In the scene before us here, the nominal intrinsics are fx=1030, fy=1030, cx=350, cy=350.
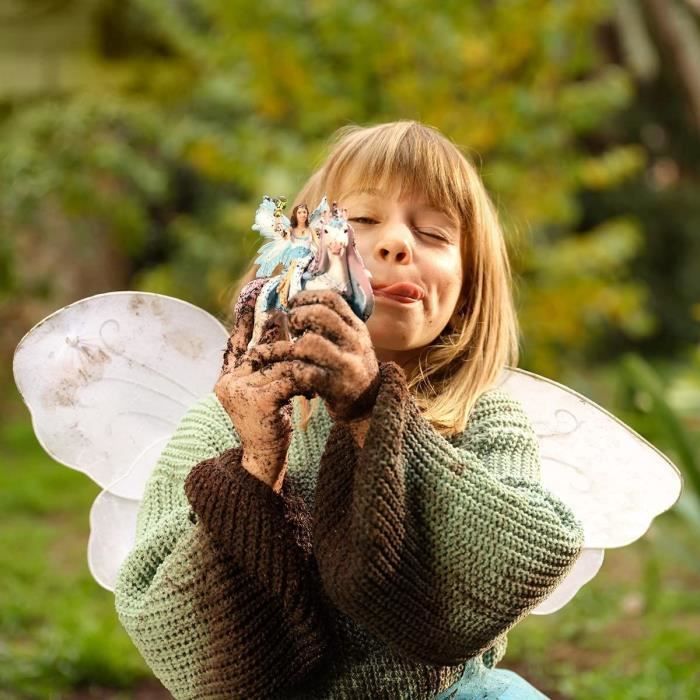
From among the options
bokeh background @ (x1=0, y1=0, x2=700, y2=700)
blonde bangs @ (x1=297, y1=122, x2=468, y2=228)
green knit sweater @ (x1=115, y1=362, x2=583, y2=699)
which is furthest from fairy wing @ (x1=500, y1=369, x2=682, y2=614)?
bokeh background @ (x1=0, y1=0, x2=700, y2=700)

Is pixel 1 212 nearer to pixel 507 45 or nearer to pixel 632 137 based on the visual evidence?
pixel 507 45

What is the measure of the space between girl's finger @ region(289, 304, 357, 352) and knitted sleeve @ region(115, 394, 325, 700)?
0.90 feet

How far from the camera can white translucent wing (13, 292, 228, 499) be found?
195cm

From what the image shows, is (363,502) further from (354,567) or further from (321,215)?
(321,215)

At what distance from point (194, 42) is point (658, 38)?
2.96 meters

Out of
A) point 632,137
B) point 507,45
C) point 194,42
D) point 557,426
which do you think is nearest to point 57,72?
point 194,42

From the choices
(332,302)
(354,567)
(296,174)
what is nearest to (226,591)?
(354,567)

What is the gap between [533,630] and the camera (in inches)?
162

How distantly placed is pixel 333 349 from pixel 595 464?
0.80 metres

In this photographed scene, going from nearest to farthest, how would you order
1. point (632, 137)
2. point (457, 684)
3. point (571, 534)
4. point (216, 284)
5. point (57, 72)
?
point (571, 534) < point (457, 684) < point (216, 284) < point (57, 72) < point (632, 137)

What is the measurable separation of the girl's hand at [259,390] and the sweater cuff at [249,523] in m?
0.03

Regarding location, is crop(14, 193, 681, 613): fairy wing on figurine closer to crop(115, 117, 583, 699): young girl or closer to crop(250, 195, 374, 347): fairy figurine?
crop(115, 117, 583, 699): young girl

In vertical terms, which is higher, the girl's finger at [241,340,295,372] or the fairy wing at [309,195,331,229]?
the fairy wing at [309,195,331,229]

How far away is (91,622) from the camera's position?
12.7 feet
